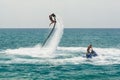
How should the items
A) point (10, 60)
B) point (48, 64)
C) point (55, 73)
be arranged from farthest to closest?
point (10, 60) → point (48, 64) → point (55, 73)

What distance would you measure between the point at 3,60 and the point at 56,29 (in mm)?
8577

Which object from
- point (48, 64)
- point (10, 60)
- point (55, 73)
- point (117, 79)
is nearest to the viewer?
point (117, 79)

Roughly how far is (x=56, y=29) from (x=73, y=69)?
28.8 ft

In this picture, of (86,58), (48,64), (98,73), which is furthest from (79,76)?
(86,58)

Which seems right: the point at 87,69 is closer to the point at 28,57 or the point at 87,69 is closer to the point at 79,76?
the point at 79,76

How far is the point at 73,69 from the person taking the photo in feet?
129

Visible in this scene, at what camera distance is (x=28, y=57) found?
4806 centimetres

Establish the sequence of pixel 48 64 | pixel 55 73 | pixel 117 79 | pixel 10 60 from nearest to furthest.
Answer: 1. pixel 117 79
2. pixel 55 73
3. pixel 48 64
4. pixel 10 60

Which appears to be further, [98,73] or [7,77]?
[98,73]

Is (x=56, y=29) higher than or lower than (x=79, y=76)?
higher

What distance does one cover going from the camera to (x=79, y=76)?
35625mm

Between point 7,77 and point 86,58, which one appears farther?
point 86,58

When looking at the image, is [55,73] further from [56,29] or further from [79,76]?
[56,29]

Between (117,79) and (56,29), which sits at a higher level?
(56,29)
